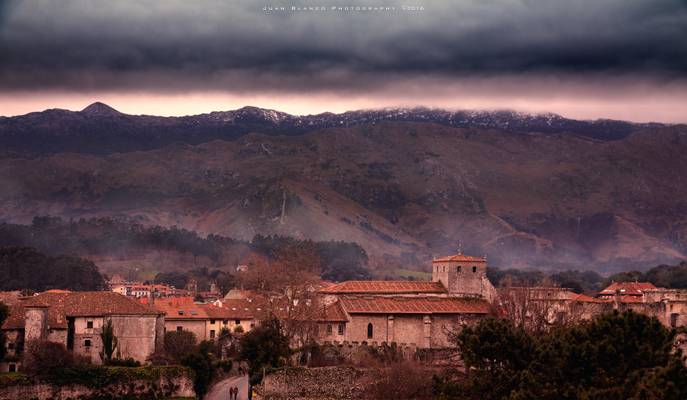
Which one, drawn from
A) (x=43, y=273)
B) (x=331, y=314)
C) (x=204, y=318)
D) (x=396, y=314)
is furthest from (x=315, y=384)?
(x=43, y=273)

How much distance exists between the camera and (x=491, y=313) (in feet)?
294

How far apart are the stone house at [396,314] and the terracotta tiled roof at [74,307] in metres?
13.9

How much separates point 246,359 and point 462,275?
78.4 ft

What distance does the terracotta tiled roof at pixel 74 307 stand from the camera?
8019 centimetres

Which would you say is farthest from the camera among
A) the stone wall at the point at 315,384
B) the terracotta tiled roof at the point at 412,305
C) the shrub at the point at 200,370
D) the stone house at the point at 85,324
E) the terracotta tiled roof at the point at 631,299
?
the terracotta tiled roof at the point at 631,299

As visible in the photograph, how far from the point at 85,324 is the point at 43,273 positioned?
321 ft

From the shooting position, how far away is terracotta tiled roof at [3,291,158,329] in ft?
263

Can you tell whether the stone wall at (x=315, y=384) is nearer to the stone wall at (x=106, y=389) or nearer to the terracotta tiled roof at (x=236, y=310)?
the stone wall at (x=106, y=389)

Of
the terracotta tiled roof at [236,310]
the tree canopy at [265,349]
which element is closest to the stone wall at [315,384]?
the tree canopy at [265,349]

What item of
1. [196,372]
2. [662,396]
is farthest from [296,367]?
[662,396]

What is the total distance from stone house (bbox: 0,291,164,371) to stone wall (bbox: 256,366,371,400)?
1213 centimetres

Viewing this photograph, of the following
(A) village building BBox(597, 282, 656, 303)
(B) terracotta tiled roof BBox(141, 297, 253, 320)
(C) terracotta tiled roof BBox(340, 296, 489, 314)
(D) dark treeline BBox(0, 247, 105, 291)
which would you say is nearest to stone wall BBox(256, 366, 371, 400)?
(C) terracotta tiled roof BBox(340, 296, 489, 314)

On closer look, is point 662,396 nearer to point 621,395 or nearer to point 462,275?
point 621,395

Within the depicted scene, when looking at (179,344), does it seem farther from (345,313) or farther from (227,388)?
(345,313)
